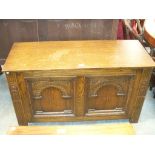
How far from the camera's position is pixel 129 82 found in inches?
55.6

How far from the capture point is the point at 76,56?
4.54 feet

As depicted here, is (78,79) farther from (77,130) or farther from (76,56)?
(77,130)

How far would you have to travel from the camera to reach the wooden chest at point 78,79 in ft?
4.24

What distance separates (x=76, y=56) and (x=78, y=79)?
17 cm

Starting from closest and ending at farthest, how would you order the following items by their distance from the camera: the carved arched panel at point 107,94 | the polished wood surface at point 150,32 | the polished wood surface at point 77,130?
the polished wood surface at point 77,130 < the carved arched panel at point 107,94 < the polished wood surface at point 150,32

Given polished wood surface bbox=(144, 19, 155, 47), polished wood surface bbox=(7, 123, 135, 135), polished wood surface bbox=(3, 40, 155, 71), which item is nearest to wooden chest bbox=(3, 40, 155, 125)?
polished wood surface bbox=(3, 40, 155, 71)

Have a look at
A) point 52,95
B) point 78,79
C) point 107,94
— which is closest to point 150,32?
point 107,94

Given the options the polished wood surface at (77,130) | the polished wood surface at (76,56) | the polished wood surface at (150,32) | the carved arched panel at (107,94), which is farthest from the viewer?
the polished wood surface at (150,32)

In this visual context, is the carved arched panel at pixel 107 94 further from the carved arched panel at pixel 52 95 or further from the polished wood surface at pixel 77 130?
the polished wood surface at pixel 77 130

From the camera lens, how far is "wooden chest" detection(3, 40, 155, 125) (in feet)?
4.24

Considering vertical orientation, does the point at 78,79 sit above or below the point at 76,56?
below

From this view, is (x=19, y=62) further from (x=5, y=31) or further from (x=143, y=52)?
(x=143, y=52)

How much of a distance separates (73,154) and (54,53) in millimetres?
1276

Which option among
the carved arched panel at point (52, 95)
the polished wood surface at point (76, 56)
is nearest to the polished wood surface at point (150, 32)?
the polished wood surface at point (76, 56)
